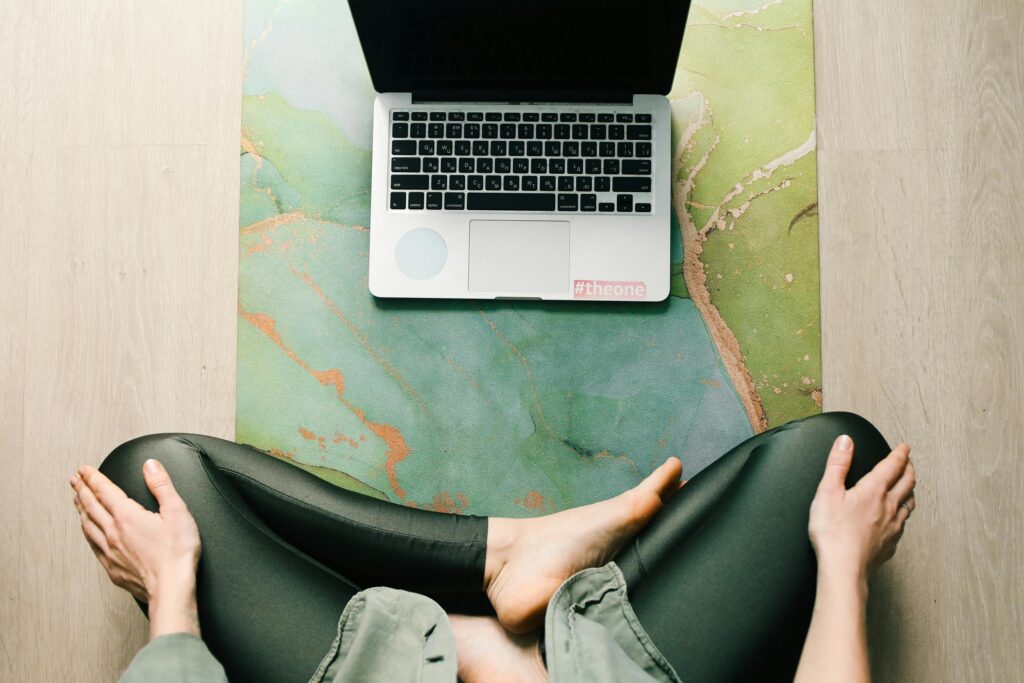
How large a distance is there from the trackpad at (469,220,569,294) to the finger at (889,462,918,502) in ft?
1.52

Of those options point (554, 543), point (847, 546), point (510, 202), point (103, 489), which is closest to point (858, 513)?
point (847, 546)

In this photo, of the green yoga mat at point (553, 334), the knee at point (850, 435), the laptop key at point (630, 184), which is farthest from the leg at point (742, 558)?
the laptop key at point (630, 184)

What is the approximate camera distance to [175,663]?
71 centimetres

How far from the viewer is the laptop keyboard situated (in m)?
0.92

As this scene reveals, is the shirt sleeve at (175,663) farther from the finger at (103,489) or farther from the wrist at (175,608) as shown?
the finger at (103,489)

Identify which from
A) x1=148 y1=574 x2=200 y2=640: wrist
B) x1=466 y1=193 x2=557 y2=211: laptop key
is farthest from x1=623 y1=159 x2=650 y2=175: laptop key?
x1=148 y1=574 x2=200 y2=640: wrist

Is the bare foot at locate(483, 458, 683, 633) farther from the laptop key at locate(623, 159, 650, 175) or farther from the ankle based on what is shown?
the laptop key at locate(623, 159, 650, 175)

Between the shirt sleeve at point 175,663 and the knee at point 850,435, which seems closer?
the shirt sleeve at point 175,663

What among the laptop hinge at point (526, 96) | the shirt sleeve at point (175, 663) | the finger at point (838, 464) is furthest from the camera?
the laptop hinge at point (526, 96)

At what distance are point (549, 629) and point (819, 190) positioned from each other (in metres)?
0.67

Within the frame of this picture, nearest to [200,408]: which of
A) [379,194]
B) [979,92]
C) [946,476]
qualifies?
[379,194]

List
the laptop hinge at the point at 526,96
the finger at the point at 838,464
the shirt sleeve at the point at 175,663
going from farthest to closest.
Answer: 1. the laptop hinge at the point at 526,96
2. the finger at the point at 838,464
3. the shirt sleeve at the point at 175,663

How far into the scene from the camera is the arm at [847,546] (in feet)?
2.44

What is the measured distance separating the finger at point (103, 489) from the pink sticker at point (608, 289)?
23.9 inches
